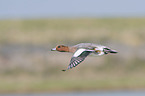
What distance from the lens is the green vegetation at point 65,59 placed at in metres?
21.1

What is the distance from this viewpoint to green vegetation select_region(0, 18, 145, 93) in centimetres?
2109

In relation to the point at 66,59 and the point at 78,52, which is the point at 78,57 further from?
the point at 66,59

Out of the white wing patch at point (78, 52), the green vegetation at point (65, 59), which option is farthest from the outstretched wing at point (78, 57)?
the green vegetation at point (65, 59)

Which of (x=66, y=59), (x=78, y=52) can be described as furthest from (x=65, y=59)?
(x=78, y=52)

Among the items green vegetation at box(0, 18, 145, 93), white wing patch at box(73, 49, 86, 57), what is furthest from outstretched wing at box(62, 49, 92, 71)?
green vegetation at box(0, 18, 145, 93)

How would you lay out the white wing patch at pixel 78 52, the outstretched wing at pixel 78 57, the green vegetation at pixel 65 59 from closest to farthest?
the outstretched wing at pixel 78 57
the white wing patch at pixel 78 52
the green vegetation at pixel 65 59

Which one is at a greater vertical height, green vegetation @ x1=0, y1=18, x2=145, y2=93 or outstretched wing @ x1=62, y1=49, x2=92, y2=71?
green vegetation @ x1=0, y1=18, x2=145, y2=93

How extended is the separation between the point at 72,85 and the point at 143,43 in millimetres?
5988

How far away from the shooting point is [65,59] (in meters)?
23.0

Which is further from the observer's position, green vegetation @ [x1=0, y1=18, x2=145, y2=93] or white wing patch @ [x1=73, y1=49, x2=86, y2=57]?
green vegetation @ [x1=0, y1=18, x2=145, y2=93]

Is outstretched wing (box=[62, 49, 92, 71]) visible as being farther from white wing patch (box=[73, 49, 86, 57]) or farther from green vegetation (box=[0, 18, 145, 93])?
green vegetation (box=[0, 18, 145, 93])

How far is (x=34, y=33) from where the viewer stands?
89.0ft

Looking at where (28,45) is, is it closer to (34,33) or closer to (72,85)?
(34,33)

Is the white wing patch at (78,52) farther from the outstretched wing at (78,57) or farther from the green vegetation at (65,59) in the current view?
the green vegetation at (65,59)
